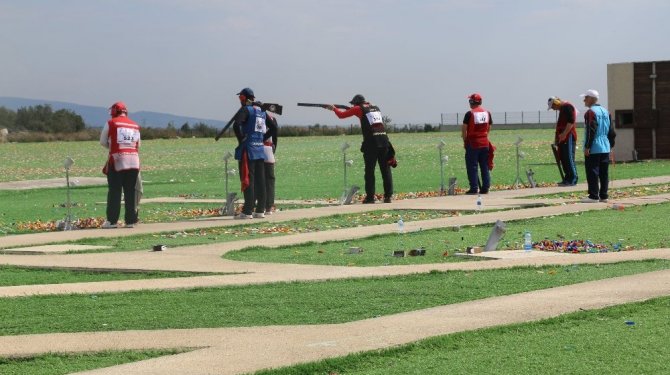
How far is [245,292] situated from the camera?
12484 mm

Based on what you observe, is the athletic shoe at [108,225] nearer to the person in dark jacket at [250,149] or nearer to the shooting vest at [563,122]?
the person in dark jacket at [250,149]

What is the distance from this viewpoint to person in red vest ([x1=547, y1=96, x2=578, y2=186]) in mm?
28594

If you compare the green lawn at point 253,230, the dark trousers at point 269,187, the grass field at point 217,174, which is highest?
the dark trousers at point 269,187

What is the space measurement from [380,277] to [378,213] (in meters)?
9.24

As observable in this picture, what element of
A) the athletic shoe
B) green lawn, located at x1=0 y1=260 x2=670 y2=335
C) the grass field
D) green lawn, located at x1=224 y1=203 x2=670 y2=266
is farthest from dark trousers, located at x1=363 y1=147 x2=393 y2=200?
green lawn, located at x1=0 y1=260 x2=670 y2=335

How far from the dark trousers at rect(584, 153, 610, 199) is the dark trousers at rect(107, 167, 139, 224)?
7668mm

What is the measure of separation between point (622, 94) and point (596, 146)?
663 inches

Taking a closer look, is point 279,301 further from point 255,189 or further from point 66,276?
point 255,189

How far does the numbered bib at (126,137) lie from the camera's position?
Result: 2075 cm

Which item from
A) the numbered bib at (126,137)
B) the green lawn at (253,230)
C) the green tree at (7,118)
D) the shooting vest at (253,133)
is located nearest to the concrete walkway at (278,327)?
the green lawn at (253,230)

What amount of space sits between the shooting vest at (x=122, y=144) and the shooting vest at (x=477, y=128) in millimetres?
8426

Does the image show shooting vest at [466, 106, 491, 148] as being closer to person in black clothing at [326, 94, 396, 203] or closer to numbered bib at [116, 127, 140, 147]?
person in black clothing at [326, 94, 396, 203]

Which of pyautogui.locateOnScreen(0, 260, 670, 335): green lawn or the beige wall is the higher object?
the beige wall

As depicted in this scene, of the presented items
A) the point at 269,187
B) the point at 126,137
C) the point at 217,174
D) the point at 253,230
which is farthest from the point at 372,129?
the point at 217,174
